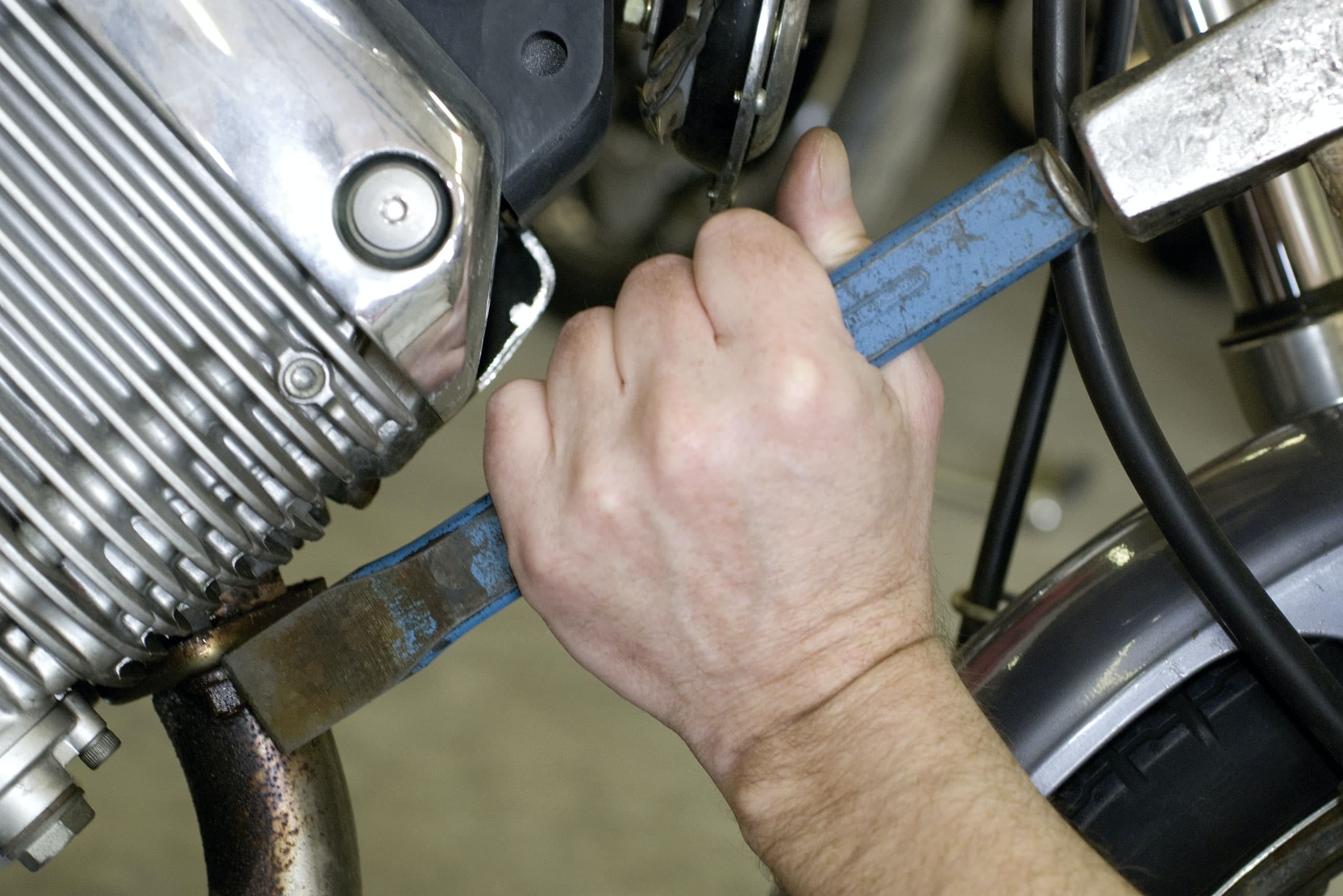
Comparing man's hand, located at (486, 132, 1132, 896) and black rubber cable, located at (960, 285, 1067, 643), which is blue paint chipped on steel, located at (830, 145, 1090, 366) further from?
black rubber cable, located at (960, 285, 1067, 643)

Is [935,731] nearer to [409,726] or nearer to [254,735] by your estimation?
[254,735]

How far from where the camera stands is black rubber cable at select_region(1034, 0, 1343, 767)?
477 millimetres

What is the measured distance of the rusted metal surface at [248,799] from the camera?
54 cm

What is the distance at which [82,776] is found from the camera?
122cm

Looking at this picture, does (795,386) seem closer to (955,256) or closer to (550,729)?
(955,256)

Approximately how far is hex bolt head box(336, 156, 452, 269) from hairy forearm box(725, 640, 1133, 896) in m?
0.26

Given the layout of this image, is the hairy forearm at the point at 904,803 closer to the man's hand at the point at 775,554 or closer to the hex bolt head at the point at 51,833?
the man's hand at the point at 775,554

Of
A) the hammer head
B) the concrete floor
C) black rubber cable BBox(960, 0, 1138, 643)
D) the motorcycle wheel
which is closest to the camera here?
the hammer head

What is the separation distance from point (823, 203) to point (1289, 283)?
0.96 ft

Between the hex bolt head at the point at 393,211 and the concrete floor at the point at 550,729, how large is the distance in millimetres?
810

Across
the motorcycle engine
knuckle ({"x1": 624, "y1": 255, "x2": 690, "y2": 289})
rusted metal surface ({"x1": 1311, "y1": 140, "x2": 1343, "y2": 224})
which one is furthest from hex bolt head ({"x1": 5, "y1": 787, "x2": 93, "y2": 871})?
rusted metal surface ({"x1": 1311, "y1": 140, "x2": 1343, "y2": 224})

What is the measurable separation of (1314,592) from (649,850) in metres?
0.93

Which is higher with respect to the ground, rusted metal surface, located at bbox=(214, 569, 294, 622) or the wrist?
rusted metal surface, located at bbox=(214, 569, 294, 622)

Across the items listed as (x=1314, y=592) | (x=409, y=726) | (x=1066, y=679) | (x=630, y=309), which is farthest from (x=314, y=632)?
(x=409, y=726)
